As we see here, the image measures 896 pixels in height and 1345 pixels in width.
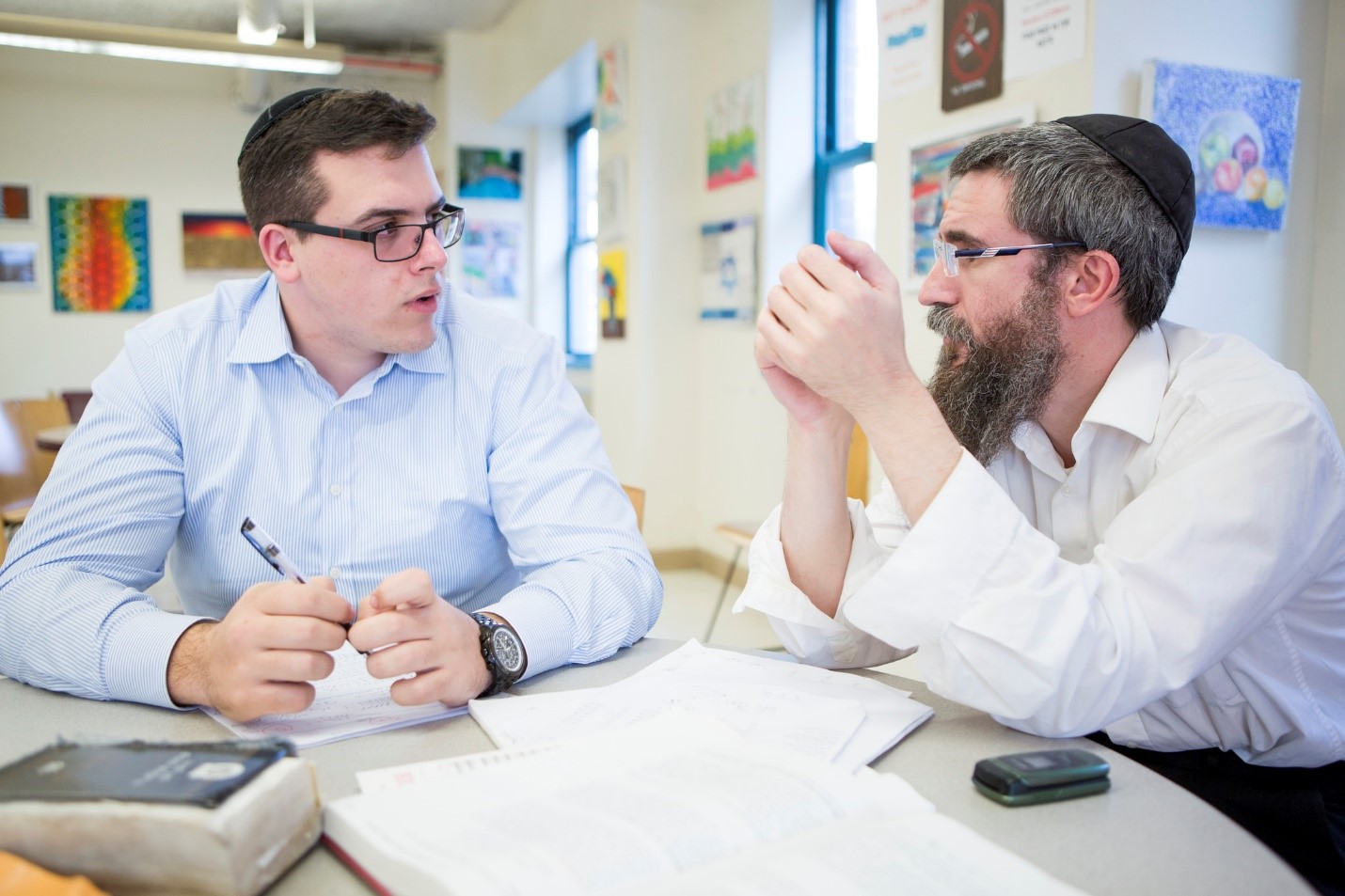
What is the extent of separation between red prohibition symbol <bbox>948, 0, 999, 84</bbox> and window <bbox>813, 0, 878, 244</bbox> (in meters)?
1.15

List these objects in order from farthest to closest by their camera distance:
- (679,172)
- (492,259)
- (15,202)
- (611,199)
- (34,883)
→ 1. (492,259)
2. (15,202)
3. (611,199)
4. (679,172)
5. (34,883)

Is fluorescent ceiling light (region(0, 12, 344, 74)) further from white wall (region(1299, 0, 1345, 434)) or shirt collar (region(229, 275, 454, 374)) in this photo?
white wall (region(1299, 0, 1345, 434))

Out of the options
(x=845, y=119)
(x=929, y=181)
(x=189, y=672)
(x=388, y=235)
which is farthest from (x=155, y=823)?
(x=845, y=119)

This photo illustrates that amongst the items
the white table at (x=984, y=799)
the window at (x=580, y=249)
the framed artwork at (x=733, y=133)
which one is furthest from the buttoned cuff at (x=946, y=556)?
the window at (x=580, y=249)

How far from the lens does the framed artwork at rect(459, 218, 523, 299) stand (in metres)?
7.77

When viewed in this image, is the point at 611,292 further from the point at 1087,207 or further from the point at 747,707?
the point at 747,707

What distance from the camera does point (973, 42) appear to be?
289 centimetres

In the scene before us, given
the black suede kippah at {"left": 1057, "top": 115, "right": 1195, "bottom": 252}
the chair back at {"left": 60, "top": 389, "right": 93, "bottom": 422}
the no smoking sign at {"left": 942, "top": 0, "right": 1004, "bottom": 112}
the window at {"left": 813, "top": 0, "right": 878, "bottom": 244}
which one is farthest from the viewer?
the chair back at {"left": 60, "top": 389, "right": 93, "bottom": 422}

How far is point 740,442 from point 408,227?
133 inches

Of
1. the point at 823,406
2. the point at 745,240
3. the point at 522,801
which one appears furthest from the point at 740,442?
the point at 522,801

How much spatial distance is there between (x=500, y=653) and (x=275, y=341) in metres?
0.69

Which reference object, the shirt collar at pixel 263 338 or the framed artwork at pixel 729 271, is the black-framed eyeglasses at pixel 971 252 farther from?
the framed artwork at pixel 729 271

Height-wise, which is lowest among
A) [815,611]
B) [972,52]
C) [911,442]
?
[815,611]

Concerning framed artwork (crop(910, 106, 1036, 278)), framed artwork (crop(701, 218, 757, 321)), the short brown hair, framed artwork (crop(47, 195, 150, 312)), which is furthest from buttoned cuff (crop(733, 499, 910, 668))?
framed artwork (crop(47, 195, 150, 312))
